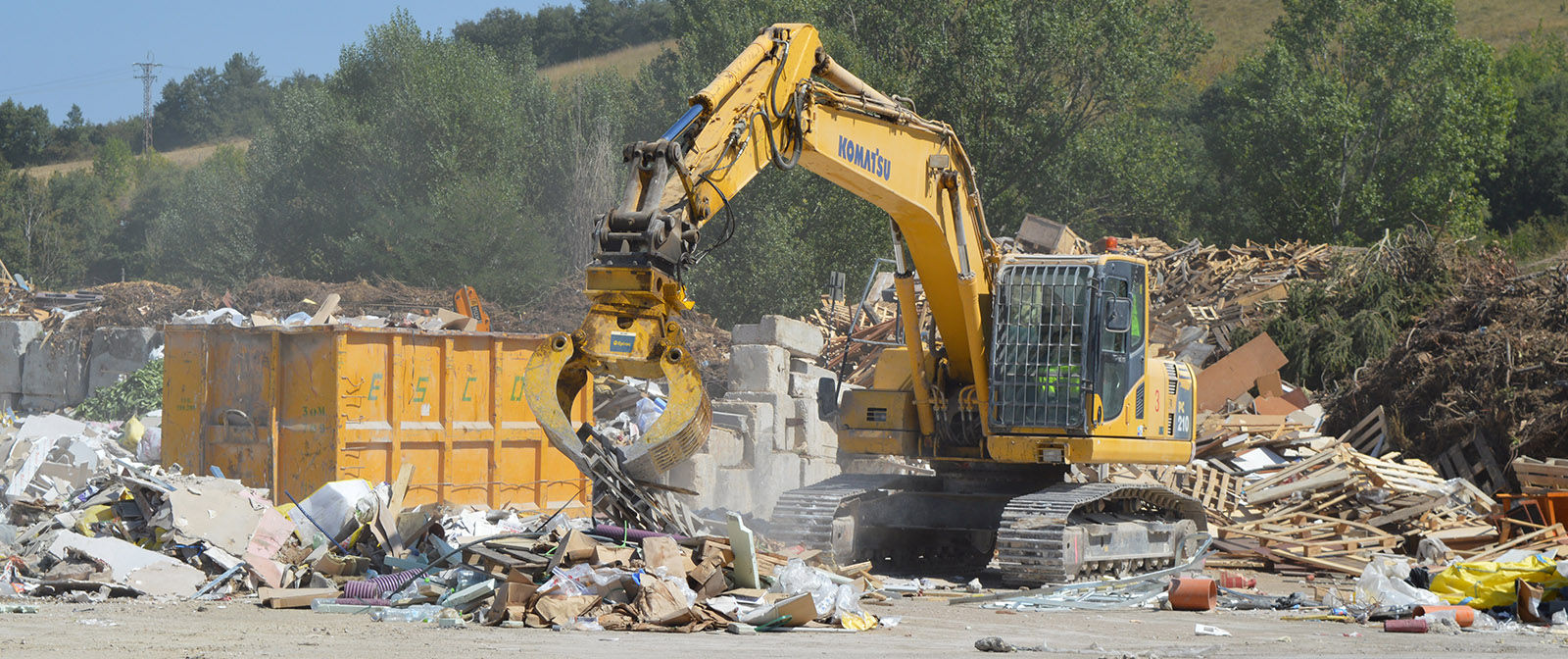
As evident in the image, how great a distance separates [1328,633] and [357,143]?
35029mm

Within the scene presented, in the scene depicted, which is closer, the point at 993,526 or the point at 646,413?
the point at 993,526

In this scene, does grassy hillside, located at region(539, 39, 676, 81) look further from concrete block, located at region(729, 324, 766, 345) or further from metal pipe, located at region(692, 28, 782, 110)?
metal pipe, located at region(692, 28, 782, 110)

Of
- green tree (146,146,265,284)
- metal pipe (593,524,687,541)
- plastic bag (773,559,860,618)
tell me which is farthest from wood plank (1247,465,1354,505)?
green tree (146,146,265,284)

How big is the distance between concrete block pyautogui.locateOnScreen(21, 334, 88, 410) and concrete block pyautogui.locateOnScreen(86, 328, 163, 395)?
350mm

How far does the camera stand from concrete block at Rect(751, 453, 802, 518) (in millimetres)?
14688

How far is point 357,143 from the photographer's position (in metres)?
39.8

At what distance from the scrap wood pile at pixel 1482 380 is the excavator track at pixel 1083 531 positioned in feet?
20.1

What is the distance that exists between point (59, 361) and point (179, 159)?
62.0 metres

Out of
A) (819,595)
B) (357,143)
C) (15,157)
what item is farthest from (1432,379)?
(15,157)

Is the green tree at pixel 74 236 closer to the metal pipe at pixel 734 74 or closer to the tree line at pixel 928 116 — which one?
the tree line at pixel 928 116

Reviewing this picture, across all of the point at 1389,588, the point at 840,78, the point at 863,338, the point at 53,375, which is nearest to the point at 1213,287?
the point at 863,338

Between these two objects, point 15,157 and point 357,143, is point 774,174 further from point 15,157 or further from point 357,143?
point 15,157

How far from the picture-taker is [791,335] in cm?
1540

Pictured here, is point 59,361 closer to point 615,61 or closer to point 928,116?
point 928,116
